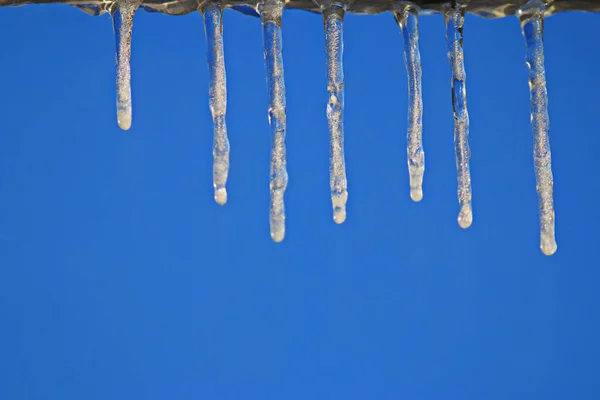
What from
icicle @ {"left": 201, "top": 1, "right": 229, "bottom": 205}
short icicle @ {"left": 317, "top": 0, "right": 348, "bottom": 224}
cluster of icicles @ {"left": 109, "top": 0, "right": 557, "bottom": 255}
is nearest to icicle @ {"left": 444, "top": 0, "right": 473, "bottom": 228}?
cluster of icicles @ {"left": 109, "top": 0, "right": 557, "bottom": 255}

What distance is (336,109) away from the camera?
993 millimetres

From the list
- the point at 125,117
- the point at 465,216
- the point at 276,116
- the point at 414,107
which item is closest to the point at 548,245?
the point at 465,216

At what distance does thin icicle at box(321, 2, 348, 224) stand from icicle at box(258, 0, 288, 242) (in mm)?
58

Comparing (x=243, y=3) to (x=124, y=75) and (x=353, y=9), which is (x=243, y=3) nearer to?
(x=353, y=9)

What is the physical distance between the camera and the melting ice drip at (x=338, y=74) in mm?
787

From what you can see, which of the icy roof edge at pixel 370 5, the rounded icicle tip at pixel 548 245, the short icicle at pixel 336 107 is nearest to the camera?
the icy roof edge at pixel 370 5

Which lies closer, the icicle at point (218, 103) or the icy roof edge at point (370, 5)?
the icy roof edge at point (370, 5)

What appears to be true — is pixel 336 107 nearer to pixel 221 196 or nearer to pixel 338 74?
pixel 338 74

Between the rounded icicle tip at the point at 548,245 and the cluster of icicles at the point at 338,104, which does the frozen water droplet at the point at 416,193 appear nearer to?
the cluster of icicles at the point at 338,104

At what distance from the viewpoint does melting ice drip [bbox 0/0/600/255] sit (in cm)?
79

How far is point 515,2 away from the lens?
0.77 meters

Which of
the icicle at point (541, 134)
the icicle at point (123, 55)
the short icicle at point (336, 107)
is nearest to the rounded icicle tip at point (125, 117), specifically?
the icicle at point (123, 55)

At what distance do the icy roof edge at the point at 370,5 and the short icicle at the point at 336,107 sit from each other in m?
0.06

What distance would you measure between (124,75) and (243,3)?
0.24m
